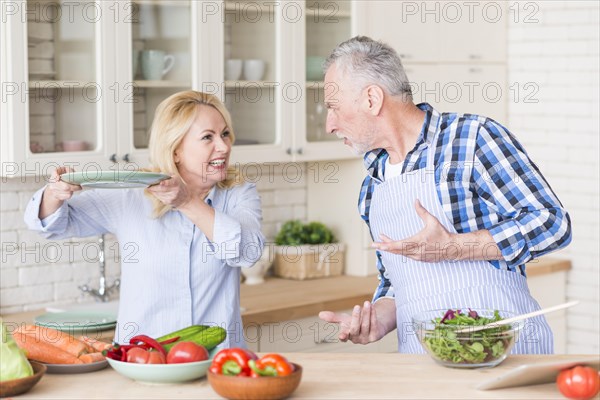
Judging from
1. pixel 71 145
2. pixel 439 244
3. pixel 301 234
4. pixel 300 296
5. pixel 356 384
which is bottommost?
pixel 300 296

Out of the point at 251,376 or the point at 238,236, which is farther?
the point at 238,236

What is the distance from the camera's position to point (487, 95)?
17.3 feet

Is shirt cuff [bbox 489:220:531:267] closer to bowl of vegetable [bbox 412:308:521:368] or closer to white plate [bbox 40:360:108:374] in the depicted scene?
bowl of vegetable [bbox 412:308:521:368]

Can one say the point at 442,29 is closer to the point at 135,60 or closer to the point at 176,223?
the point at 135,60

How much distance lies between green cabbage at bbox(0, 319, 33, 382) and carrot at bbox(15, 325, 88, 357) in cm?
19

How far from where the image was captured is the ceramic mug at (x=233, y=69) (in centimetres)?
432

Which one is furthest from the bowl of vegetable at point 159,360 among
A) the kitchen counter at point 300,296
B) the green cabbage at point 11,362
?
the kitchen counter at point 300,296

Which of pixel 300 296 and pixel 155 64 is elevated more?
pixel 155 64

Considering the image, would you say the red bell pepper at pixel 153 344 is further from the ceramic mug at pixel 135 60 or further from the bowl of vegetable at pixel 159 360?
the ceramic mug at pixel 135 60

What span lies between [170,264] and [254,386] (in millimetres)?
1042

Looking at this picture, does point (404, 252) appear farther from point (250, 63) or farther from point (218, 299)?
point (250, 63)

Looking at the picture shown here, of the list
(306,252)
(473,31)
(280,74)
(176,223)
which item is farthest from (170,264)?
(473,31)

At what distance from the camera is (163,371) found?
233cm

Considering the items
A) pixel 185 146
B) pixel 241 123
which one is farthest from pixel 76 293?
pixel 185 146
